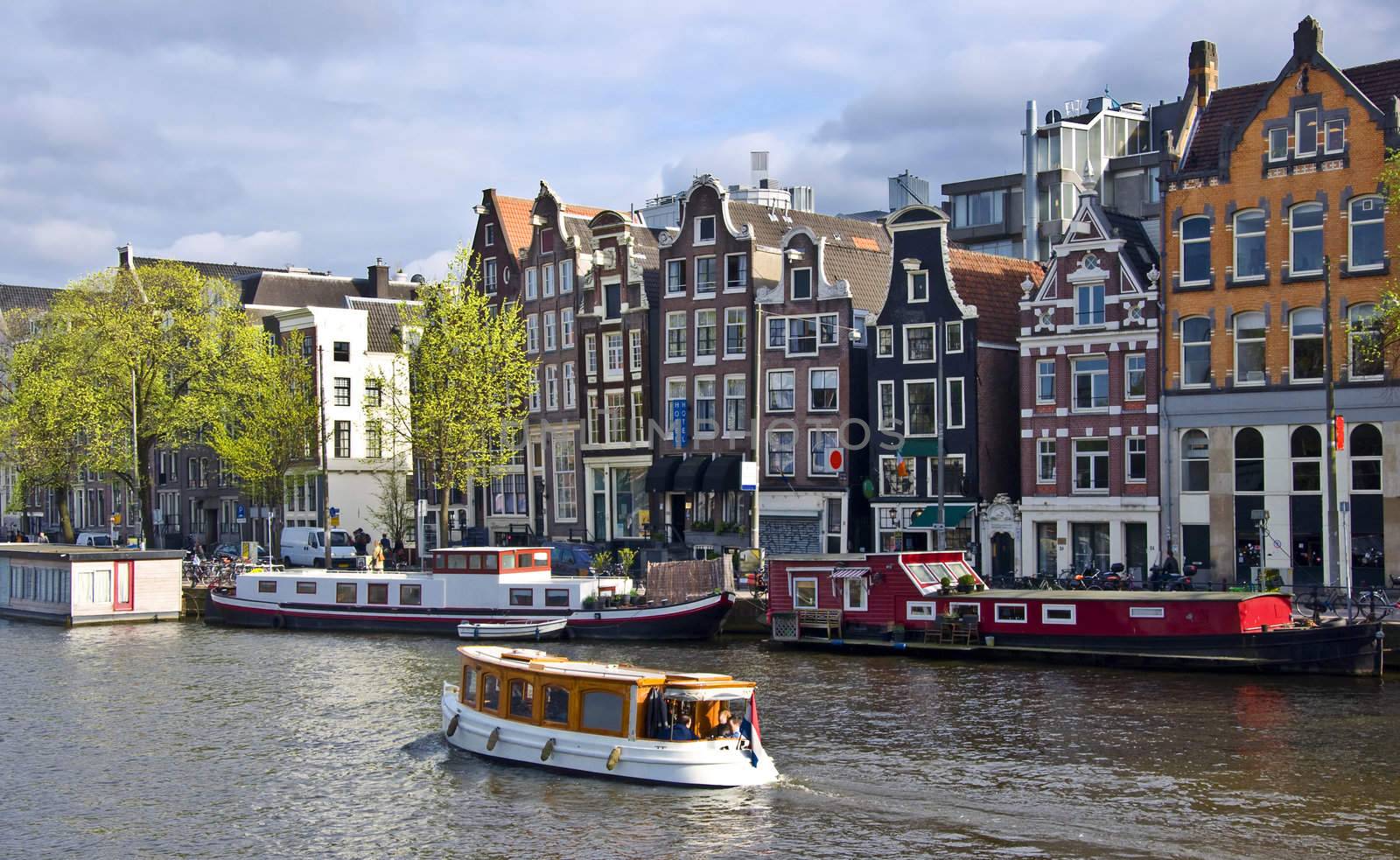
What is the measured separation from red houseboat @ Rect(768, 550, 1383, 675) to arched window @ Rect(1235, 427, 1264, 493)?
12.8m

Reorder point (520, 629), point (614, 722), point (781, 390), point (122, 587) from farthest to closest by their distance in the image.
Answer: point (781, 390)
point (122, 587)
point (520, 629)
point (614, 722)

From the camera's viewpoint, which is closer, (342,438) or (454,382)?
(454,382)

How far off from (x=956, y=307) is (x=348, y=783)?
39.9 m

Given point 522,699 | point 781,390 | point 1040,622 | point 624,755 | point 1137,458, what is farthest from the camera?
point 781,390

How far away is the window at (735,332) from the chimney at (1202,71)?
22526 millimetres

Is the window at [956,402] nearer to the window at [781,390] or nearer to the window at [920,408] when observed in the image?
the window at [920,408]

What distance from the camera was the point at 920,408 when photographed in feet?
229

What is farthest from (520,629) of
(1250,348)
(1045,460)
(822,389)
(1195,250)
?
(1195,250)

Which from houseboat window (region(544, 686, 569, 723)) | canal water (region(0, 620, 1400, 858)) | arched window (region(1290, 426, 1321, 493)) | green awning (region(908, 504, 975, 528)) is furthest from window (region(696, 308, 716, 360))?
houseboat window (region(544, 686, 569, 723))

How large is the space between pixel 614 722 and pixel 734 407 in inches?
1712

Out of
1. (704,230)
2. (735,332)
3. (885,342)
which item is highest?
(704,230)

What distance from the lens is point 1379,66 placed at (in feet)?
198

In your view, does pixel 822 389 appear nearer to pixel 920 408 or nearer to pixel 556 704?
pixel 920 408

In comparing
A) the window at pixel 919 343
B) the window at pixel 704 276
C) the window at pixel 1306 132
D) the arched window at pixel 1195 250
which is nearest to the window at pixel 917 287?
the window at pixel 919 343
